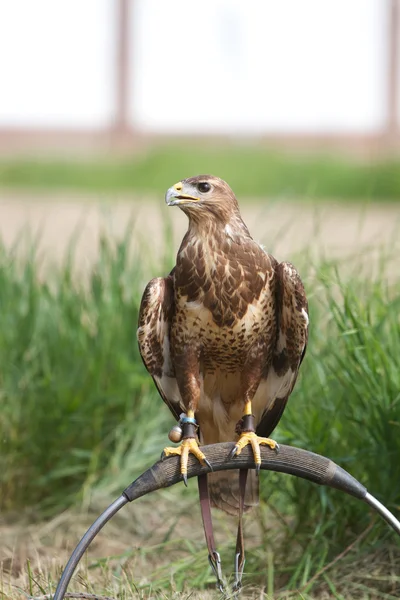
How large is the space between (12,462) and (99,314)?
0.60 meters

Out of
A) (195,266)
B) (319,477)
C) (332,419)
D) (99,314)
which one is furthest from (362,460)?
(99,314)

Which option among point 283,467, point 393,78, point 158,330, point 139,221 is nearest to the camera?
point 283,467

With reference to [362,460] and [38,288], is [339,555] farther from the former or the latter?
[38,288]

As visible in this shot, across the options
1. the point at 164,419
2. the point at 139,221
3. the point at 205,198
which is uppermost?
the point at 205,198

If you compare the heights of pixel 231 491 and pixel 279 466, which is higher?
pixel 279 466

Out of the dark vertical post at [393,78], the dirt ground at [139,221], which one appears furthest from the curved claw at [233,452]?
the dark vertical post at [393,78]

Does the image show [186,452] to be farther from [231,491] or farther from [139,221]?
[139,221]

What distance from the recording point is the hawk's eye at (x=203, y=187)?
209 cm

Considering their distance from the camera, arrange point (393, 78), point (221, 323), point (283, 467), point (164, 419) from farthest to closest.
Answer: point (393, 78), point (164, 419), point (221, 323), point (283, 467)

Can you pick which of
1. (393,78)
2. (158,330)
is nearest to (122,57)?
(393,78)

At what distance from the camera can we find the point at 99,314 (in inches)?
134

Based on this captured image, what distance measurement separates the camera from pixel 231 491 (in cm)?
240

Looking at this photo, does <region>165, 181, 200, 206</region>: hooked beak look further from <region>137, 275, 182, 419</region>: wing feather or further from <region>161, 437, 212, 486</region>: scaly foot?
<region>161, 437, 212, 486</region>: scaly foot

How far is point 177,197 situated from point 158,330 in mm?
366
